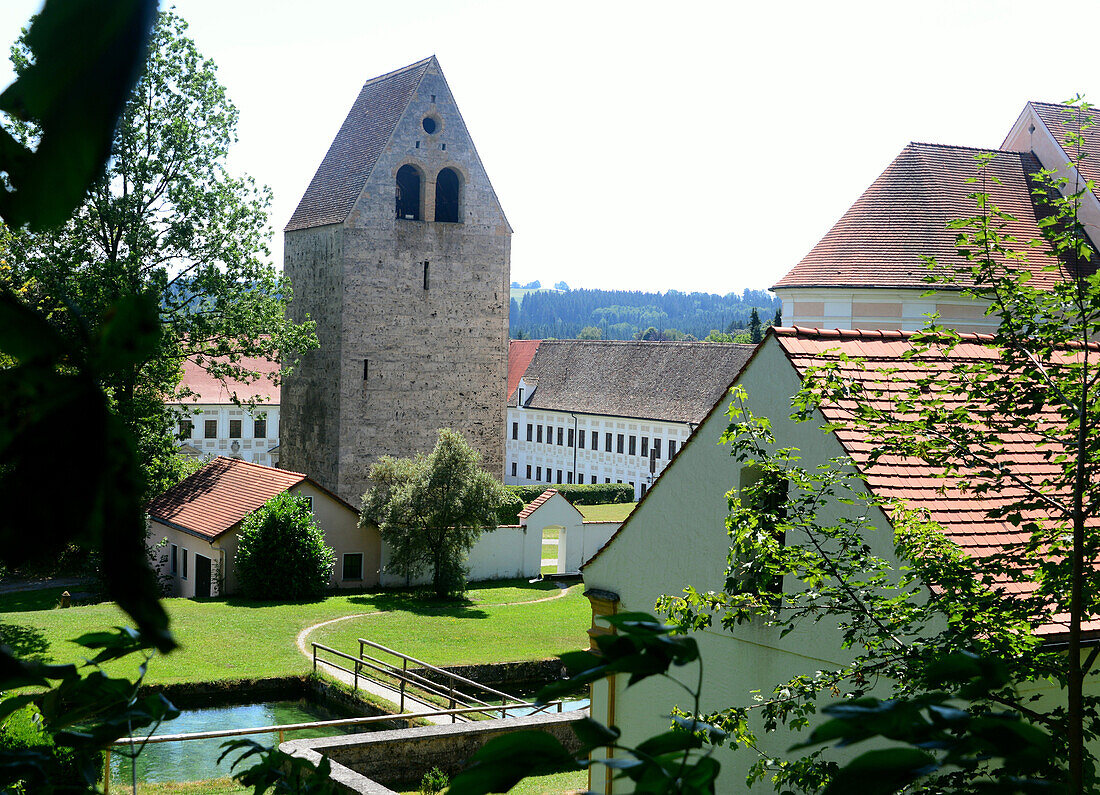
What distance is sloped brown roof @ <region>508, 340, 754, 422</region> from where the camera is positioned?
50.4 m

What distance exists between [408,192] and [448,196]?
1352mm

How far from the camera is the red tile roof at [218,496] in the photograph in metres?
27.7

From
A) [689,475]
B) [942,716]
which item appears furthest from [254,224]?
[942,716]

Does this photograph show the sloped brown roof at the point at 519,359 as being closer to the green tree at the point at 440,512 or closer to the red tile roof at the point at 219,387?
the red tile roof at the point at 219,387

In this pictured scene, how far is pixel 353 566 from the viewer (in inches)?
1168

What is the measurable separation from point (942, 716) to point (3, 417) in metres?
0.69

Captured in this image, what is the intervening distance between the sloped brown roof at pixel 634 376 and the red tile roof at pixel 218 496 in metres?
22.5

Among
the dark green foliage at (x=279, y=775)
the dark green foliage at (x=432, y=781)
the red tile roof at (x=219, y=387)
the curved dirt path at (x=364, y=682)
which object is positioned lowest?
the dark green foliage at (x=432, y=781)

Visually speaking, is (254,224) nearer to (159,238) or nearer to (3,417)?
(159,238)

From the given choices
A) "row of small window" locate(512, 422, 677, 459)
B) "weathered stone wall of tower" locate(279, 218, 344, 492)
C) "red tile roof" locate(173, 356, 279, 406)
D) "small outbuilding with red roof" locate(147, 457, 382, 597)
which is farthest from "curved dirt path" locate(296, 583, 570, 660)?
"red tile roof" locate(173, 356, 279, 406)

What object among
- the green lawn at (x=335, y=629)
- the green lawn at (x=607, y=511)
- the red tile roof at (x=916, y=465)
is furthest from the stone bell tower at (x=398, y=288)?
the red tile roof at (x=916, y=465)

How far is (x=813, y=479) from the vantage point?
6008 millimetres

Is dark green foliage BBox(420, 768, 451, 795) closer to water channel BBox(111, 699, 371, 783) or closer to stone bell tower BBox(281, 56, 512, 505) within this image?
water channel BBox(111, 699, 371, 783)

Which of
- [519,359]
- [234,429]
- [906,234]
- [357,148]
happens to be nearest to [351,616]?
[906,234]
